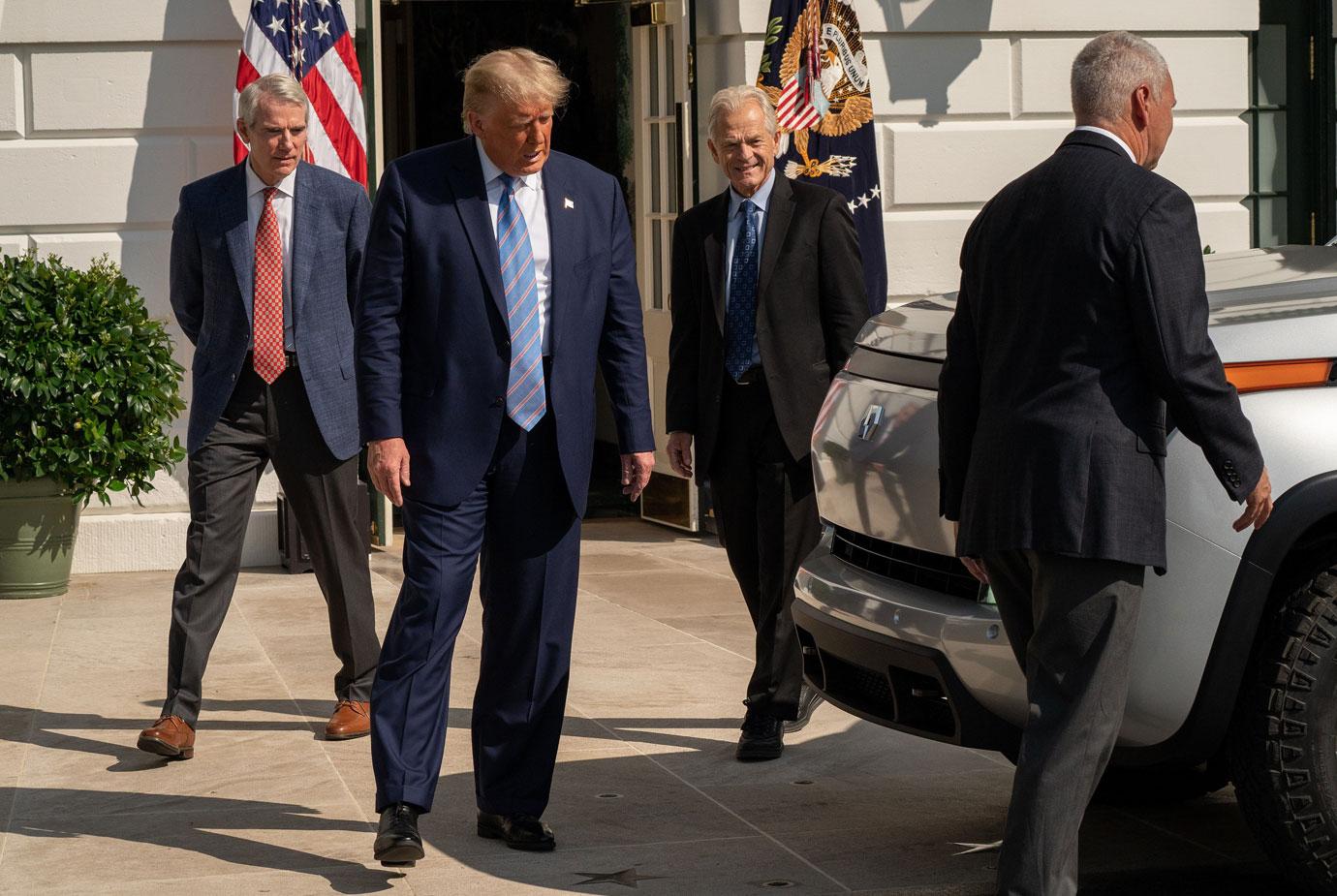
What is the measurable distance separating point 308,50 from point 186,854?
5175 millimetres

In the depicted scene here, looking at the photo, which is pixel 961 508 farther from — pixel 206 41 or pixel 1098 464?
pixel 206 41

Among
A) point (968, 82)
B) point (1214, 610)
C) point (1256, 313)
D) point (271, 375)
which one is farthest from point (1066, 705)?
point (968, 82)

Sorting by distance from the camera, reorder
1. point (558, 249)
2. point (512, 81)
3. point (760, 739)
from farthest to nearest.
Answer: point (760, 739), point (558, 249), point (512, 81)

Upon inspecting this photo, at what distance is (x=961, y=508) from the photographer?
366cm

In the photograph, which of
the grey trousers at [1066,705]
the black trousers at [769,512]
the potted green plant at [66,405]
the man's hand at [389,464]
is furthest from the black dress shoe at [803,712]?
the potted green plant at [66,405]

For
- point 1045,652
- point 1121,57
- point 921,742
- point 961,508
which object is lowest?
point 921,742

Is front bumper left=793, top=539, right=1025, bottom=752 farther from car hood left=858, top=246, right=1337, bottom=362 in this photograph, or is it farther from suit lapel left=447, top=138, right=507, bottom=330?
suit lapel left=447, top=138, right=507, bottom=330

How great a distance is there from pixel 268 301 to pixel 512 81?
160 centimetres

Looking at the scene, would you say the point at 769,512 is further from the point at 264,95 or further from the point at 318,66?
the point at 318,66

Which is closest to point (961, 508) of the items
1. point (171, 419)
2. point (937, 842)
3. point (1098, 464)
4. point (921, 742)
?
point (1098, 464)

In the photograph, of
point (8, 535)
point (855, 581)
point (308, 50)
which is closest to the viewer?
point (855, 581)

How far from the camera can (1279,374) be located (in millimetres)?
3621

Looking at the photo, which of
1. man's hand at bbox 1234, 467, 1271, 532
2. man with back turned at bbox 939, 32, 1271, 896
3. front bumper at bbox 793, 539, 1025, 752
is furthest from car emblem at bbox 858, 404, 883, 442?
man's hand at bbox 1234, 467, 1271, 532

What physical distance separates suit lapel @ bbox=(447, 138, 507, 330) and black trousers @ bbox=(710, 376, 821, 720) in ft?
4.07
